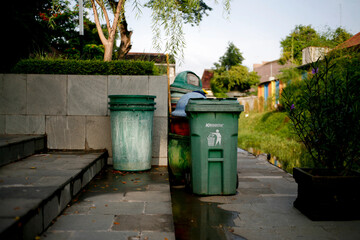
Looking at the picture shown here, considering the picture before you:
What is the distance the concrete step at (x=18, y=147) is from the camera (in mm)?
3633

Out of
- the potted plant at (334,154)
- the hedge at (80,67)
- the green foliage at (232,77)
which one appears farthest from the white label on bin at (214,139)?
the green foliage at (232,77)

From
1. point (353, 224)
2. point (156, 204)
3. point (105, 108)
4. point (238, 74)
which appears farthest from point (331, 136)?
point (238, 74)

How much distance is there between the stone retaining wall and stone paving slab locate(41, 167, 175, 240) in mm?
1322

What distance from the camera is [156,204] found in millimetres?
3107

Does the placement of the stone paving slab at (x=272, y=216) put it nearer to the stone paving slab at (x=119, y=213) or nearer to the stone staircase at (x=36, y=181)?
the stone paving slab at (x=119, y=213)

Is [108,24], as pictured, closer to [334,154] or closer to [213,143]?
[213,143]

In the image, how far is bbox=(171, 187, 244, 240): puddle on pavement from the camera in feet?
9.20

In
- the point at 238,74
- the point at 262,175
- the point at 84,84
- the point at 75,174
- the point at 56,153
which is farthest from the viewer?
the point at 238,74

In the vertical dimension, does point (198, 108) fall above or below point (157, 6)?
below

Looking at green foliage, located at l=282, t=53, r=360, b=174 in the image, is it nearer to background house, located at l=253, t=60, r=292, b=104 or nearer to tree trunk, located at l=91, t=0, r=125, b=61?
tree trunk, located at l=91, t=0, r=125, b=61

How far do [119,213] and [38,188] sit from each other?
0.79 meters

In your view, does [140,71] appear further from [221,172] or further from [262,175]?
[262,175]

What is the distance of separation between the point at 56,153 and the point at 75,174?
5.91 ft

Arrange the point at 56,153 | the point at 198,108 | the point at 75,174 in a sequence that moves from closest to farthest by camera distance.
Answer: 1. the point at 75,174
2. the point at 198,108
3. the point at 56,153
